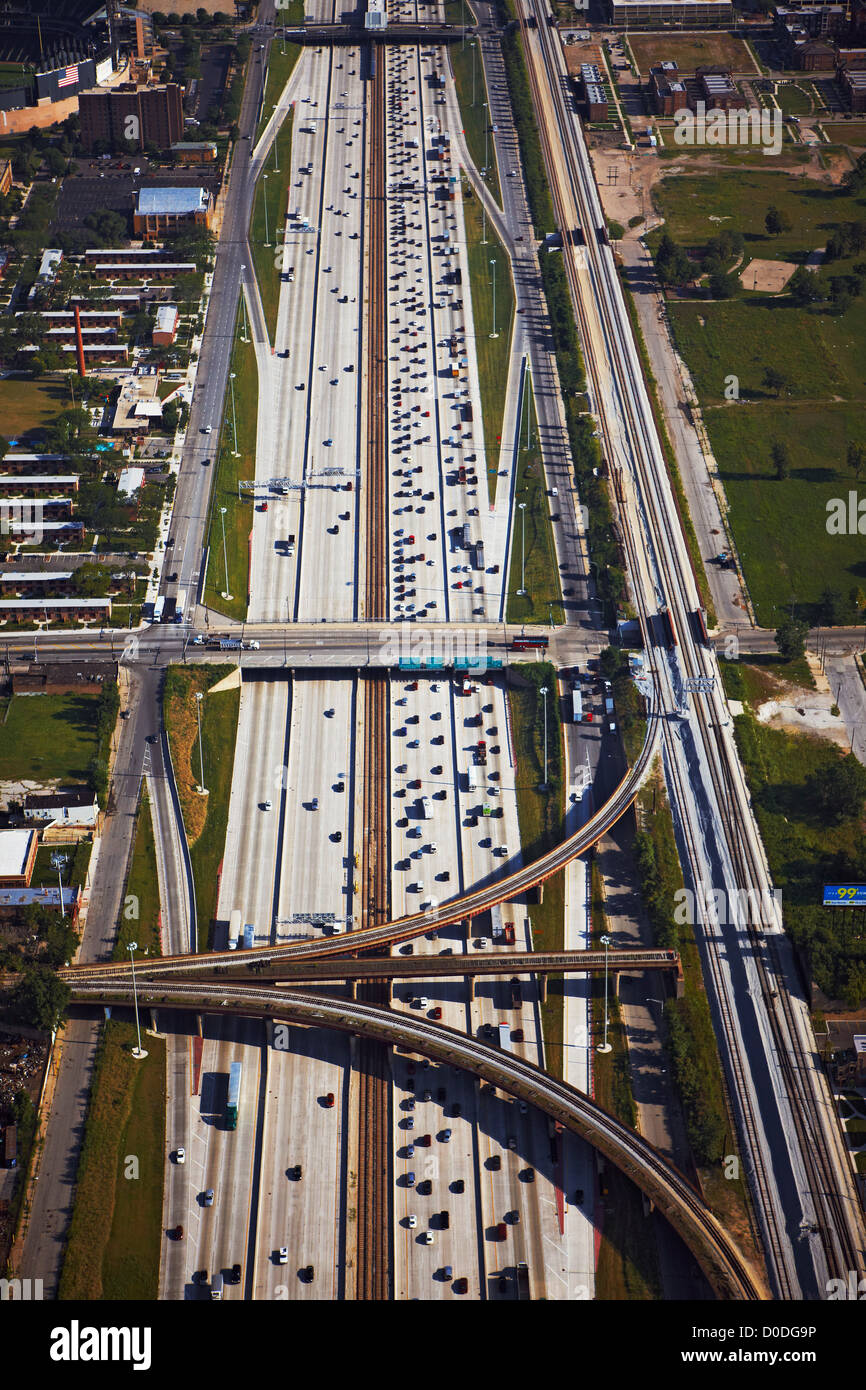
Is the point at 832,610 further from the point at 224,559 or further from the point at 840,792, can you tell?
the point at 224,559

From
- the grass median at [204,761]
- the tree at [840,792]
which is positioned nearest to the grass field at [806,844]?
the tree at [840,792]

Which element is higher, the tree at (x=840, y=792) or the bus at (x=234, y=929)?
the tree at (x=840, y=792)

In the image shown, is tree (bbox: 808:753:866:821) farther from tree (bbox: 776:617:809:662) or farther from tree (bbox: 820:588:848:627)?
tree (bbox: 820:588:848:627)

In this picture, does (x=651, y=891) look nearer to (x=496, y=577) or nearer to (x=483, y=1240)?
(x=483, y=1240)

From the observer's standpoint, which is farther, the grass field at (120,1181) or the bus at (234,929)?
the bus at (234,929)

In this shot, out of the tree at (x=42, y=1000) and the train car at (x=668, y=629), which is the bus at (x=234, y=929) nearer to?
the tree at (x=42, y=1000)

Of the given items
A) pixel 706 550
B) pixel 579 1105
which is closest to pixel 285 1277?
pixel 579 1105
